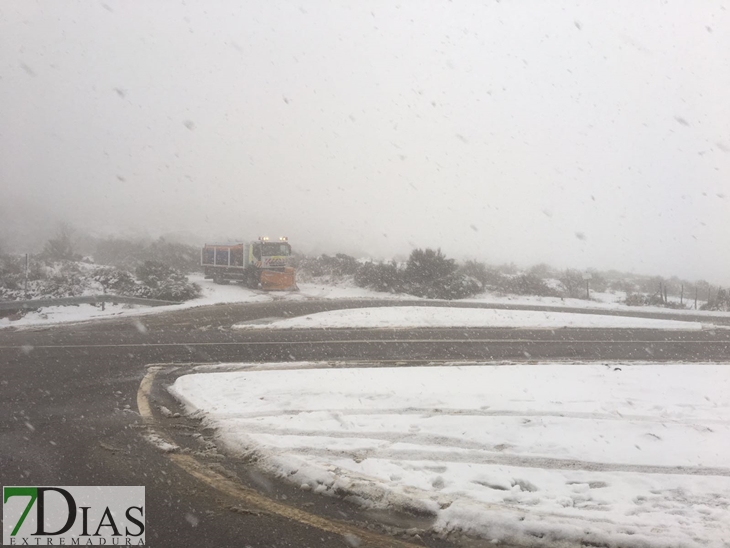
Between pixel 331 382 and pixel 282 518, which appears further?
pixel 331 382

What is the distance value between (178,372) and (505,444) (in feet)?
20.0

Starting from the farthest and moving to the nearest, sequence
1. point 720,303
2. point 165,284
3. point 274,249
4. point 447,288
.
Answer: point 447,288
point 274,249
point 720,303
point 165,284

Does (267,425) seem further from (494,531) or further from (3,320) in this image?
(3,320)

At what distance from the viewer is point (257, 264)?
3100cm

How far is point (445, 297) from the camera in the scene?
103ft

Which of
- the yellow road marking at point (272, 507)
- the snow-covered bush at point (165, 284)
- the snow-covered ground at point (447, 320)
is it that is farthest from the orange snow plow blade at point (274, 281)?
the yellow road marking at point (272, 507)

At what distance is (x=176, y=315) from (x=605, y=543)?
17658 millimetres

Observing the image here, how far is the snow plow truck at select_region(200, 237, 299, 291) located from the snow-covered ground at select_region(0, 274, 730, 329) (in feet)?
2.33

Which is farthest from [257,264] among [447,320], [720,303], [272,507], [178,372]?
[272,507]

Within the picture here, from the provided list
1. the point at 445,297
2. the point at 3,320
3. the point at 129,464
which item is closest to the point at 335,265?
the point at 445,297

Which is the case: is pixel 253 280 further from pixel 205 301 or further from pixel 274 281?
pixel 205 301

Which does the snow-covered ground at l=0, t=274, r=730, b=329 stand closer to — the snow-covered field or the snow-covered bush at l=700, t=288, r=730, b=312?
the snow-covered bush at l=700, t=288, r=730, b=312

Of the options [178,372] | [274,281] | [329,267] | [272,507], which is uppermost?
[329,267]

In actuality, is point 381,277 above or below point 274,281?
above
